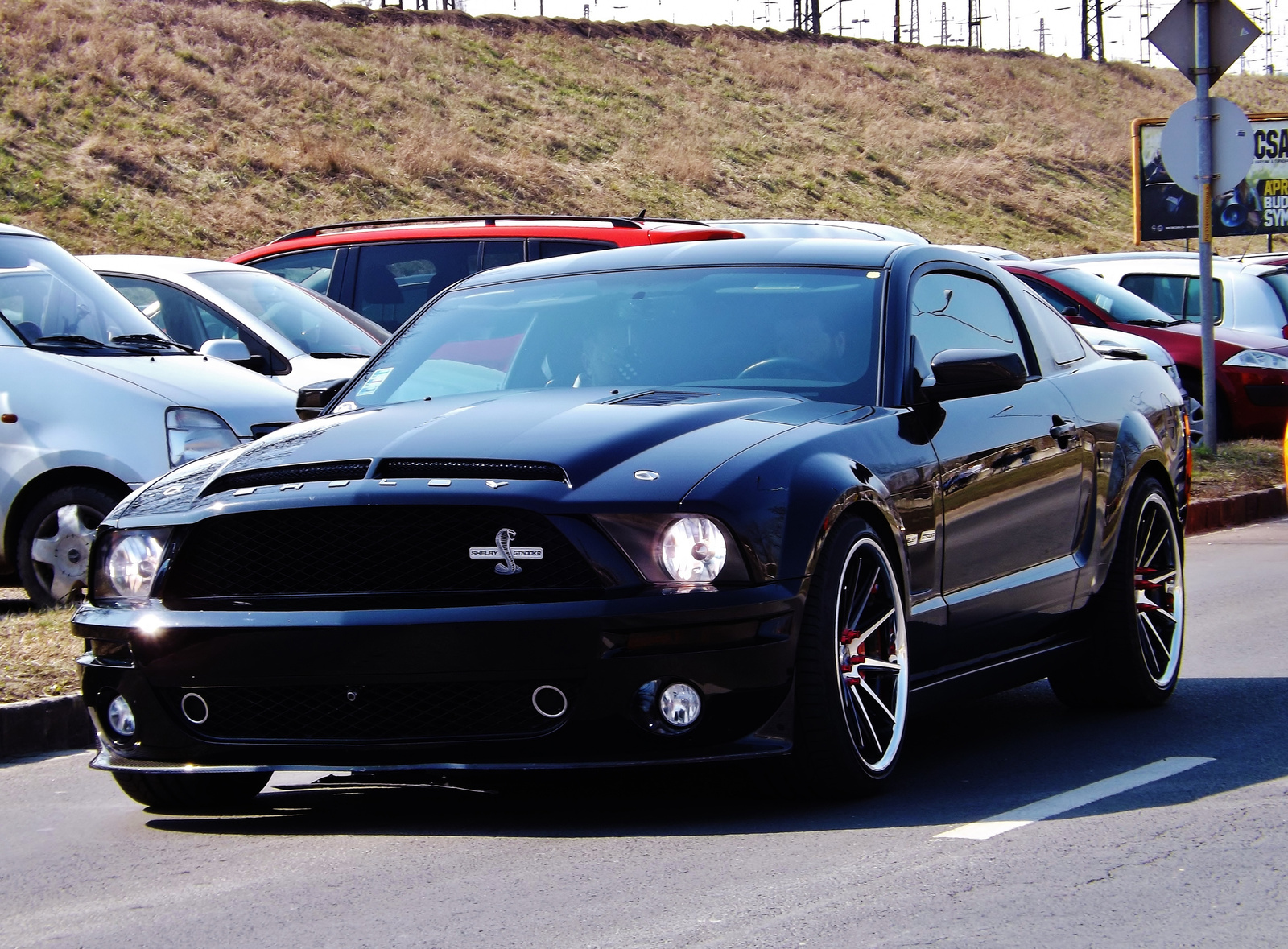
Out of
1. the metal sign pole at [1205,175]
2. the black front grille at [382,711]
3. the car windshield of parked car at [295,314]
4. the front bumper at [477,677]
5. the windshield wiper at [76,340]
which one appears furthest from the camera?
the metal sign pole at [1205,175]

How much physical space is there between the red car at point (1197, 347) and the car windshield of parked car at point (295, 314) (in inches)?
279

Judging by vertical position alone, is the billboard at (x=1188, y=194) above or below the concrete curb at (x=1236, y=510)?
above

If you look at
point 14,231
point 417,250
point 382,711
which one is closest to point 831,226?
point 417,250

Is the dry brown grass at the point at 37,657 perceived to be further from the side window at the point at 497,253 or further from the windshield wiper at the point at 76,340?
the side window at the point at 497,253

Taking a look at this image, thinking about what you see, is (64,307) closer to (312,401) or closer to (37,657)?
(37,657)

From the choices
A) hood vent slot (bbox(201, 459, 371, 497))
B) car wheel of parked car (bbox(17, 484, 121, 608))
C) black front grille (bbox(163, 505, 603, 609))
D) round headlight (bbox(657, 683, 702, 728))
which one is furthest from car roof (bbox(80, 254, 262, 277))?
round headlight (bbox(657, 683, 702, 728))

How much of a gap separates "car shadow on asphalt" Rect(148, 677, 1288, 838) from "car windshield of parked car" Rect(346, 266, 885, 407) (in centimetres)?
115

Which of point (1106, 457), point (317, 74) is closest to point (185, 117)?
point (317, 74)

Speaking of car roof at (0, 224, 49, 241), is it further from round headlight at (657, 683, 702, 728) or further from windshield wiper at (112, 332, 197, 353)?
round headlight at (657, 683, 702, 728)

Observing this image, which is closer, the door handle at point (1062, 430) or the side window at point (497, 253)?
the door handle at point (1062, 430)

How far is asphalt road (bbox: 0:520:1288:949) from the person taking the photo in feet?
12.2

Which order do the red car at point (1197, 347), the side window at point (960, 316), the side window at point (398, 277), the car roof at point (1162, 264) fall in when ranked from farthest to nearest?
the car roof at point (1162, 264) → the red car at point (1197, 347) → the side window at point (398, 277) → the side window at point (960, 316)

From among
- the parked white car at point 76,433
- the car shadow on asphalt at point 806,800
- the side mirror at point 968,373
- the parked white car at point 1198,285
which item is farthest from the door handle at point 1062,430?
the parked white car at point 1198,285

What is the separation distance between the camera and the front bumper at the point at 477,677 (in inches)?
170
